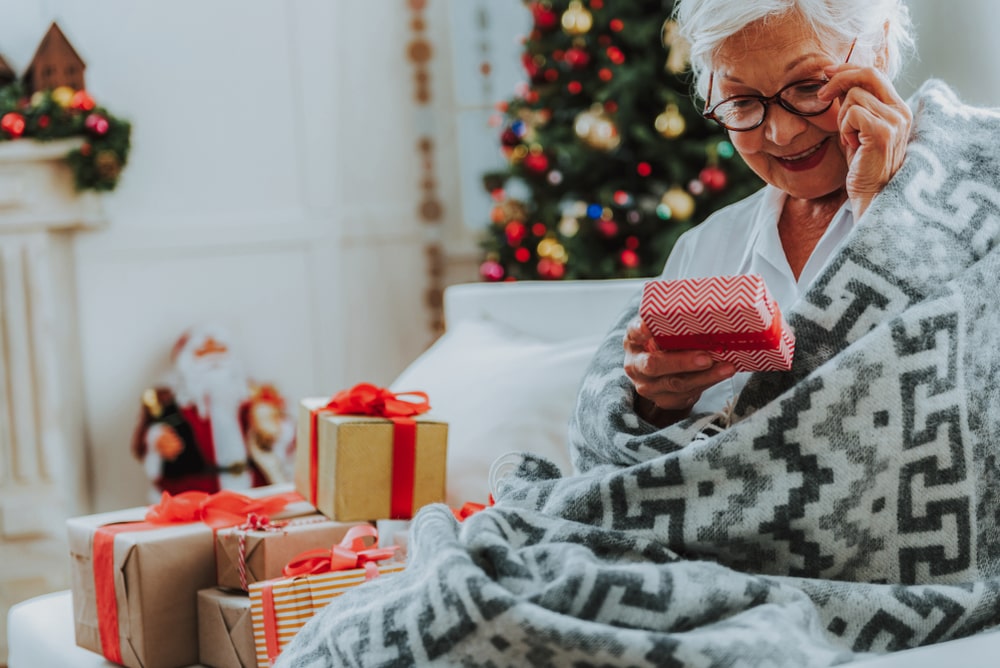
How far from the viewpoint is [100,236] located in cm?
353

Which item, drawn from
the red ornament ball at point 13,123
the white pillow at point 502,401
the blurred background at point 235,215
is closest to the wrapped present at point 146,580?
the white pillow at point 502,401

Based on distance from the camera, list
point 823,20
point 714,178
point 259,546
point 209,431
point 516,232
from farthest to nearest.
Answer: point 516,232
point 209,431
point 714,178
point 259,546
point 823,20

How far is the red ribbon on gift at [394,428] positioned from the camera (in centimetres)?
171

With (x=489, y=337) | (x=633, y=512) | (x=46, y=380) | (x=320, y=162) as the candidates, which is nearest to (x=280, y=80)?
(x=320, y=162)

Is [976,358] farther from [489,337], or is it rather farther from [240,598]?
[489,337]

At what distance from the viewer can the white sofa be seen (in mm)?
1759

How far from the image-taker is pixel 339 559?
1485 mm

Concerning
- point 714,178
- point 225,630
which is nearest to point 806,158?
point 225,630

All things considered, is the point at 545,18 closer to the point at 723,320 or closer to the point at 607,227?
the point at 607,227

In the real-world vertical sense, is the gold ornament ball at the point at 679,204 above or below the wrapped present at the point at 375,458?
above

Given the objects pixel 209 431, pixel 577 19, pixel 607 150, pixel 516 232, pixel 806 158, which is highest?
pixel 577 19

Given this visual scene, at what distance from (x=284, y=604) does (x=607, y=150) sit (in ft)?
6.95

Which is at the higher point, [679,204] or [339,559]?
[679,204]

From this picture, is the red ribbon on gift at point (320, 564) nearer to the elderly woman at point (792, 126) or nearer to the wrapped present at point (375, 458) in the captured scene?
the wrapped present at point (375, 458)
